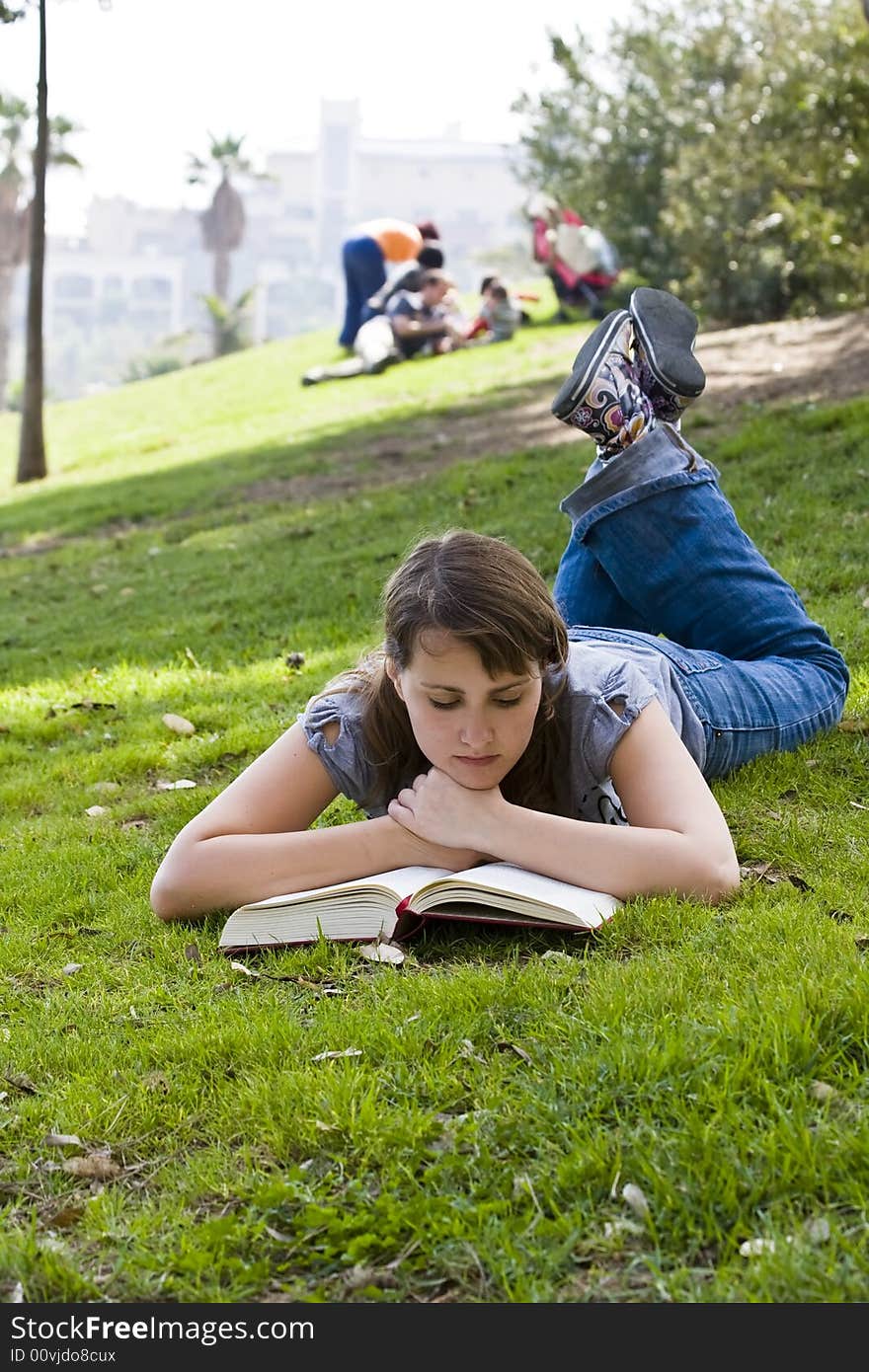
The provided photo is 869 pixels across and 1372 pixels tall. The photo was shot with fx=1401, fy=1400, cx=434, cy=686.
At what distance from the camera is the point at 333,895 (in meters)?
3.50

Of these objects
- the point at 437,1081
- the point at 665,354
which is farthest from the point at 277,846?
the point at 665,354

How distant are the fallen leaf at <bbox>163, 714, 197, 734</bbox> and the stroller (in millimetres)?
20537

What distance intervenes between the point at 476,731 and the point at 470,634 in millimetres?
251

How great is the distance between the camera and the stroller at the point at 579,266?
25.5 metres

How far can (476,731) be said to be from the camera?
3.28m

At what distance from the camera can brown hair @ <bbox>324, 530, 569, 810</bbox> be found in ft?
10.5

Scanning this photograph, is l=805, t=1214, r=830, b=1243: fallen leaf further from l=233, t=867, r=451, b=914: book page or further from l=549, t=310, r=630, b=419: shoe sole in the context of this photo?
l=549, t=310, r=630, b=419: shoe sole

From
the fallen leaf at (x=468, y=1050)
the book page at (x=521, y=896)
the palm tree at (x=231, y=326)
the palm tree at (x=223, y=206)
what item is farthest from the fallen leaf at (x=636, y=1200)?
the palm tree at (x=223, y=206)

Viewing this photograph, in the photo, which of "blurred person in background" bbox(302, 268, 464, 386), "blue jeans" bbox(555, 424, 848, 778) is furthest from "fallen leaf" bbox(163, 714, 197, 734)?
"blurred person in background" bbox(302, 268, 464, 386)

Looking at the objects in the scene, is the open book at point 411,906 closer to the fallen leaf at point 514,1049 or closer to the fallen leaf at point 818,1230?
the fallen leaf at point 514,1049

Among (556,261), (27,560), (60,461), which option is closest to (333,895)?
(27,560)

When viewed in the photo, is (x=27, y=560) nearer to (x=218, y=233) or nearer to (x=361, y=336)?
(x=361, y=336)

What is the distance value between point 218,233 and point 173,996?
70.9 metres

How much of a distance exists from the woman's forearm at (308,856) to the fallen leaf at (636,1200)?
4.26 feet
